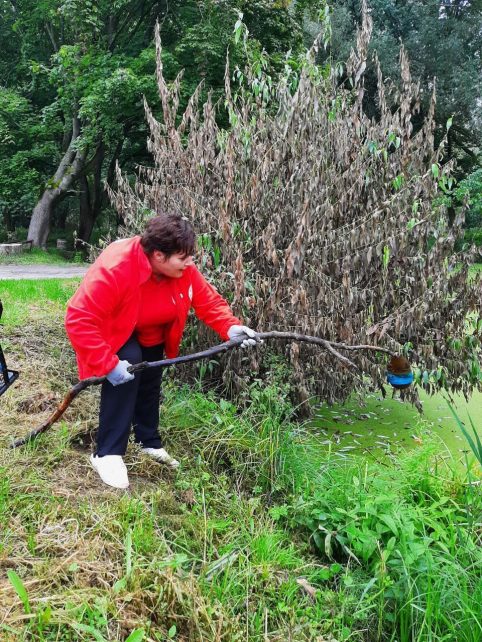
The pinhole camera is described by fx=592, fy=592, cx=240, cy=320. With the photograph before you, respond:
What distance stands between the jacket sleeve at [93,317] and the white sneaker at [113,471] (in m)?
0.47

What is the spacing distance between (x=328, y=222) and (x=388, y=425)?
169 cm

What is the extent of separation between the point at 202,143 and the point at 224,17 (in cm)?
1038

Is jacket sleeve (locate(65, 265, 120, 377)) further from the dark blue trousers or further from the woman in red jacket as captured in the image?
the dark blue trousers

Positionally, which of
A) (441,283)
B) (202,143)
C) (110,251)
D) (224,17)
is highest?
(224,17)

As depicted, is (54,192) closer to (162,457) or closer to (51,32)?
(51,32)

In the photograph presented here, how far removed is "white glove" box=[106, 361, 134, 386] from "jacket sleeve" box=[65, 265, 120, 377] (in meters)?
0.03

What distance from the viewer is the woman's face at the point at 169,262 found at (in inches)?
100

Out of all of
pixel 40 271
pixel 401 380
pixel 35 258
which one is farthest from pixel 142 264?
pixel 35 258

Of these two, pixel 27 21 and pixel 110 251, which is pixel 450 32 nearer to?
pixel 27 21

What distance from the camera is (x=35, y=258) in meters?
14.4

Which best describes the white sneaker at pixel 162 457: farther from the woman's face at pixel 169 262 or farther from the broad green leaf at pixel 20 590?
the broad green leaf at pixel 20 590

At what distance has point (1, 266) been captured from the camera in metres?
12.3

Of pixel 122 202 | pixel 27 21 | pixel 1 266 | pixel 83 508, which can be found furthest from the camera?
pixel 27 21

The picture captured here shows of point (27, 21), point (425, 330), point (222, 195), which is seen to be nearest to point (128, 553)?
point (222, 195)
